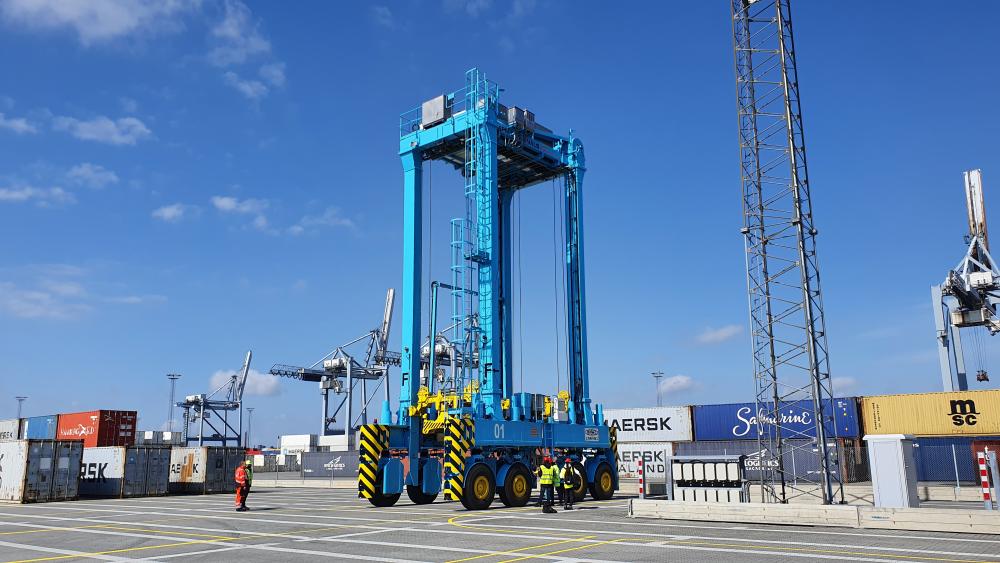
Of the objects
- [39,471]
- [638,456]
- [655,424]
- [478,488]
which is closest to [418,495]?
[478,488]

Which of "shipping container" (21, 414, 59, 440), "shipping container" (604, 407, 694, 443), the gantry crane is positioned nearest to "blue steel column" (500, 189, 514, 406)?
the gantry crane

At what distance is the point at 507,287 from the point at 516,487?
9.32 meters

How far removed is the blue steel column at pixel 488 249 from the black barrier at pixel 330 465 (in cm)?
2692

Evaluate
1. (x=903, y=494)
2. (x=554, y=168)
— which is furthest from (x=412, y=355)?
(x=903, y=494)

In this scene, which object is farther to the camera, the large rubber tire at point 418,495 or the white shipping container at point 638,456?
the white shipping container at point 638,456

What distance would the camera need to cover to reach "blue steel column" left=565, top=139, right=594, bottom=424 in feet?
93.0

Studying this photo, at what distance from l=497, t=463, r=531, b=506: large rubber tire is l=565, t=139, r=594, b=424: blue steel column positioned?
17.1 ft

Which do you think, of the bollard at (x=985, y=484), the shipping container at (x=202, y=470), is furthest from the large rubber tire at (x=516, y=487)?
the shipping container at (x=202, y=470)

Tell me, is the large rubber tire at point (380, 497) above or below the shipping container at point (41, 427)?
below

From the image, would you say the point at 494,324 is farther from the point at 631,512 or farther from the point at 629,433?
the point at 629,433

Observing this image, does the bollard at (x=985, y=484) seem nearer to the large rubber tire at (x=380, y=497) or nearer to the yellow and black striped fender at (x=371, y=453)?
the yellow and black striped fender at (x=371, y=453)

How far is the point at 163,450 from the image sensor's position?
115ft

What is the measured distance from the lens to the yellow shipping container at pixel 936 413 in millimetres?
38344

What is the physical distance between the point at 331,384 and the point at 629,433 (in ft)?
166
